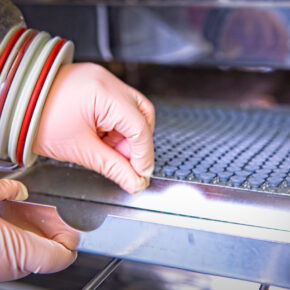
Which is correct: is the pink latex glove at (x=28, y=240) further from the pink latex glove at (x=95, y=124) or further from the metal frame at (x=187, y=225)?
the pink latex glove at (x=95, y=124)

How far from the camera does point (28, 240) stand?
2.78 ft

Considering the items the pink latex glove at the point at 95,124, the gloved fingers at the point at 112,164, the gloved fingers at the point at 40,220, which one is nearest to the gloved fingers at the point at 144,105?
the pink latex glove at the point at 95,124

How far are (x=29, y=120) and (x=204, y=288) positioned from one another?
544 mm

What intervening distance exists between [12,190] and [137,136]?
30 cm

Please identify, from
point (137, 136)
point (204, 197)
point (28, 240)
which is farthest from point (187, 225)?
point (28, 240)

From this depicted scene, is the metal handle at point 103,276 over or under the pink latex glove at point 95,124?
under

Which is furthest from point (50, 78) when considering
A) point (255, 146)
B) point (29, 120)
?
point (255, 146)

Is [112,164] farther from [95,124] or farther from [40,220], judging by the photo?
[40,220]

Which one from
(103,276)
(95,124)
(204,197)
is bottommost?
(103,276)

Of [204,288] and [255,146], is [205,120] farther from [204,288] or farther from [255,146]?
[204,288]

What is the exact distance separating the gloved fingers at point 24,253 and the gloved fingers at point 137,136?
0.81ft

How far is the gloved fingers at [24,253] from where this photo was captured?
83 centimetres

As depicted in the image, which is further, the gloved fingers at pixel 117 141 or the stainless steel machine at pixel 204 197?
the gloved fingers at pixel 117 141

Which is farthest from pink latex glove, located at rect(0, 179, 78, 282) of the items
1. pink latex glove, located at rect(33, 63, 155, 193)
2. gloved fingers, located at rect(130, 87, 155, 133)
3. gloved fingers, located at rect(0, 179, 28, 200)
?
gloved fingers, located at rect(130, 87, 155, 133)
